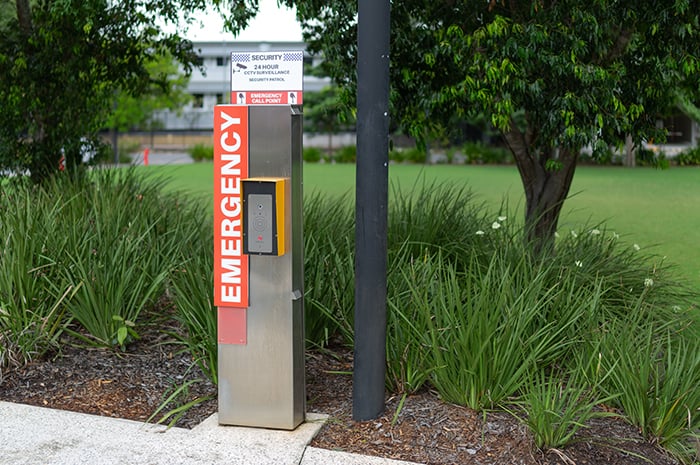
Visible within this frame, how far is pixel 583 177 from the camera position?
97.9ft

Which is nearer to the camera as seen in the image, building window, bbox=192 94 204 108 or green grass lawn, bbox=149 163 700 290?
green grass lawn, bbox=149 163 700 290

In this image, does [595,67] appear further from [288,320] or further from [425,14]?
[288,320]

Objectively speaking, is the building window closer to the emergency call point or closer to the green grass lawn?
the green grass lawn

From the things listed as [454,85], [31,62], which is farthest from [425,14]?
[31,62]

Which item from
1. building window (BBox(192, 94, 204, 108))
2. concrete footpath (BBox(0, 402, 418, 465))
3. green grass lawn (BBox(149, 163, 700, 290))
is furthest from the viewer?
building window (BBox(192, 94, 204, 108))

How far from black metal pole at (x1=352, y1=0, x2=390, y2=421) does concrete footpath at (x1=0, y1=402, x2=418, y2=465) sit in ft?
1.24

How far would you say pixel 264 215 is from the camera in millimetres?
4723

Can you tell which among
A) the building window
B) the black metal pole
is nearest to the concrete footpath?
the black metal pole

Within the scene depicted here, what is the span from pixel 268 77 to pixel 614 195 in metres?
19.4

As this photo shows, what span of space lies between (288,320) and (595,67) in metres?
3.52

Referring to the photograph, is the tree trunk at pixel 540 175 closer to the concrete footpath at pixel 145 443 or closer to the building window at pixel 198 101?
the concrete footpath at pixel 145 443

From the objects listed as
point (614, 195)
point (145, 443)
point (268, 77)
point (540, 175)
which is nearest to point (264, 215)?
point (268, 77)

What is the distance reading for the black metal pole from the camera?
190 inches

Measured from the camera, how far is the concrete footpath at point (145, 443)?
14.6 ft
